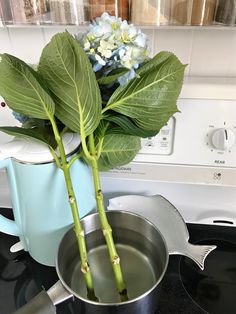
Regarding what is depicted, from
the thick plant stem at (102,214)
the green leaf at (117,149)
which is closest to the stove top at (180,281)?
the thick plant stem at (102,214)

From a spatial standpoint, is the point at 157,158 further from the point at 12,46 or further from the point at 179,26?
the point at 12,46

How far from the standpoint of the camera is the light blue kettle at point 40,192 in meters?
0.45

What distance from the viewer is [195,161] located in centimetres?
58

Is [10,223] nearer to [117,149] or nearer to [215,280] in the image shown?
[117,149]

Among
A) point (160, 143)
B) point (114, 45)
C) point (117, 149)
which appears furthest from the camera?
point (160, 143)

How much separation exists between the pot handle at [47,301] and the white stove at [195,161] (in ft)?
0.87

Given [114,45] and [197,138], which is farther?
[197,138]

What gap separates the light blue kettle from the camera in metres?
0.45

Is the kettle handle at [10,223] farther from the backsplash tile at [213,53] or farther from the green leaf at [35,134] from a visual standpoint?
the backsplash tile at [213,53]

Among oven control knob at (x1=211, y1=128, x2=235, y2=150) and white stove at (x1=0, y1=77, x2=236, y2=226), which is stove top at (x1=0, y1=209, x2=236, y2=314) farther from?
oven control knob at (x1=211, y1=128, x2=235, y2=150)

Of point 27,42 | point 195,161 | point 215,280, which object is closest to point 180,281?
point 215,280

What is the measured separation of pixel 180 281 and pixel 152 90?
343 millimetres

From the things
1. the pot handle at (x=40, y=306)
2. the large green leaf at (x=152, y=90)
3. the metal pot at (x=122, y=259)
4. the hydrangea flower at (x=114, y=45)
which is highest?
the hydrangea flower at (x=114, y=45)

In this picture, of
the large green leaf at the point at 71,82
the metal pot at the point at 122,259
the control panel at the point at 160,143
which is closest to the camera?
the large green leaf at the point at 71,82
